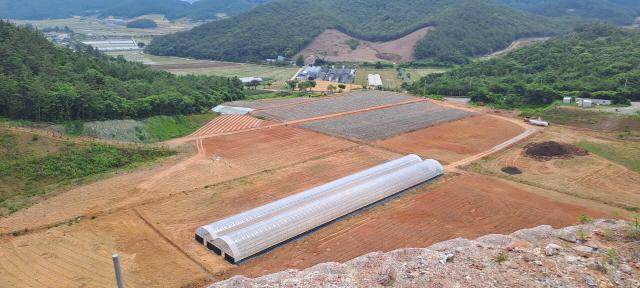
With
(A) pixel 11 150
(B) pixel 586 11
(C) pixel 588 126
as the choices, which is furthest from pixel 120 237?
(B) pixel 586 11

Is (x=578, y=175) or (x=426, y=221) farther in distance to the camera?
(x=578, y=175)

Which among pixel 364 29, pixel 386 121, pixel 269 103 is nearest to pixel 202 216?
pixel 386 121

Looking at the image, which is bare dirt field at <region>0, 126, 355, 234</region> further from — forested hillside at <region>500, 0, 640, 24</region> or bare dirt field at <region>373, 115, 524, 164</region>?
forested hillside at <region>500, 0, 640, 24</region>

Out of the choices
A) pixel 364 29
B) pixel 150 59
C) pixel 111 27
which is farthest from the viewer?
pixel 111 27

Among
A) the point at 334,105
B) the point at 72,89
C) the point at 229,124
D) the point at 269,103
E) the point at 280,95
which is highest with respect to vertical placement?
the point at 72,89

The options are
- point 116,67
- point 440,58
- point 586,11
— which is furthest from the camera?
point 586,11

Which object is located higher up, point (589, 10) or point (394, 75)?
point (589, 10)

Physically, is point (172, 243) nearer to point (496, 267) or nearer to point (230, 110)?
point (496, 267)

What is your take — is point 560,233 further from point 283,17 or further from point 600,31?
point 283,17
